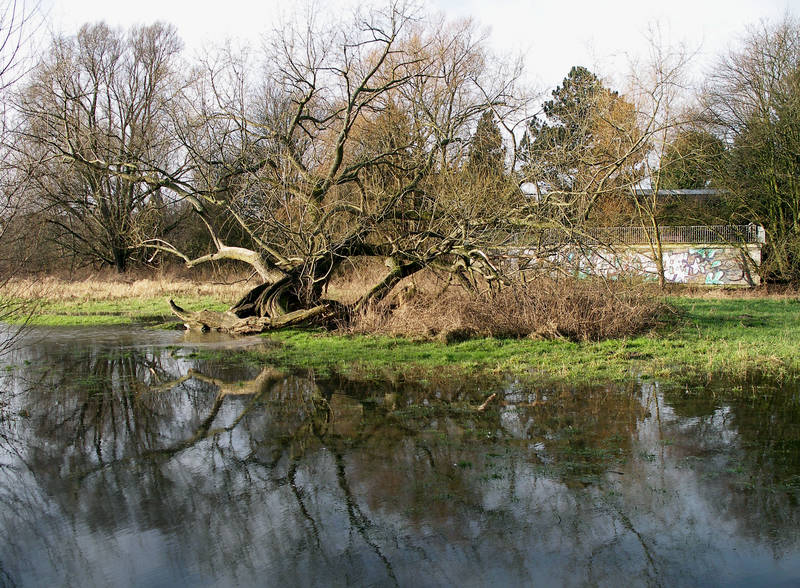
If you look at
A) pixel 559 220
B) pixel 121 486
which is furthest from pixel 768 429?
pixel 559 220

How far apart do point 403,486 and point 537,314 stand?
826 centimetres

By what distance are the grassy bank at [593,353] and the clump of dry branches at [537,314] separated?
337 mm

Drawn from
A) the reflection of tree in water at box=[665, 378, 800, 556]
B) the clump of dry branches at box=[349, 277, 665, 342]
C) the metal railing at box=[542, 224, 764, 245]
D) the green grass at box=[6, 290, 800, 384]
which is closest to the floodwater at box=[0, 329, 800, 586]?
the reflection of tree in water at box=[665, 378, 800, 556]

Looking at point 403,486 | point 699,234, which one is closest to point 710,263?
point 699,234

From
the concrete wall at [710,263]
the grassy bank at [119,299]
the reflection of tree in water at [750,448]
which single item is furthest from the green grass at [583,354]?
the concrete wall at [710,263]

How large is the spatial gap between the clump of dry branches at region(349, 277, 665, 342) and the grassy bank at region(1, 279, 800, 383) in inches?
13.3

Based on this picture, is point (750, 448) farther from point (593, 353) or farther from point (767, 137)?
point (767, 137)

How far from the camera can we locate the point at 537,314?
546 inches

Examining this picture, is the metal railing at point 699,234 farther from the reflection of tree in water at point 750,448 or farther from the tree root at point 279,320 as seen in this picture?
the reflection of tree in water at point 750,448

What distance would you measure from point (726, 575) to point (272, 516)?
3.35m

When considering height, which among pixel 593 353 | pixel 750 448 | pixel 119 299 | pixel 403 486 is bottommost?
pixel 750 448

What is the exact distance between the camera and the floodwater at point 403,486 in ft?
15.7

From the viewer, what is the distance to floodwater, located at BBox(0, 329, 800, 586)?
479 centimetres

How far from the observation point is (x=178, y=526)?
5473mm
